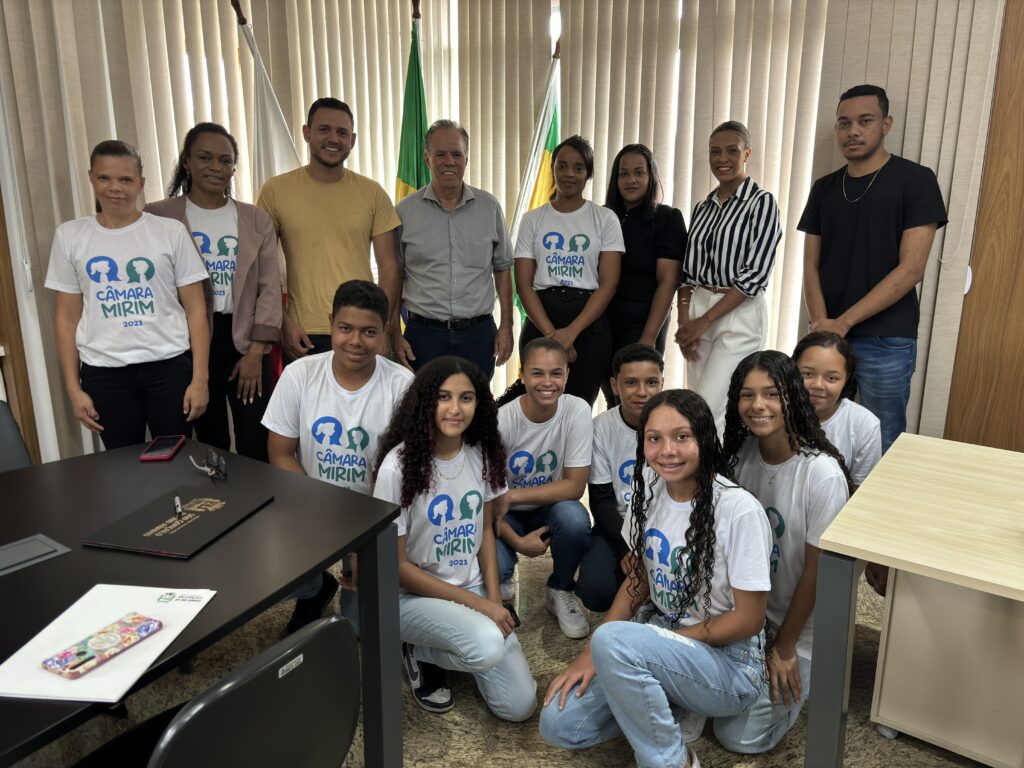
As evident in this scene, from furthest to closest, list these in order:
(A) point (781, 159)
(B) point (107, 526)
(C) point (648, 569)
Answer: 1. (A) point (781, 159)
2. (C) point (648, 569)
3. (B) point (107, 526)

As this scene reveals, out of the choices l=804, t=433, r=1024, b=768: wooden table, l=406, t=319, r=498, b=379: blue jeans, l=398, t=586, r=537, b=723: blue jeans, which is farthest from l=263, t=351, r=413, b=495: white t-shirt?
l=804, t=433, r=1024, b=768: wooden table

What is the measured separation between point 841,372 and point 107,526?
6.33 ft

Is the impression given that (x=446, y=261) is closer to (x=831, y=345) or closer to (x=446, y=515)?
(x=446, y=515)

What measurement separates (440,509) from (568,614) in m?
0.68

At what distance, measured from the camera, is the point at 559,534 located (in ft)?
7.90

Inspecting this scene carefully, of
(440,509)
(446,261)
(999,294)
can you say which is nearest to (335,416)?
(440,509)

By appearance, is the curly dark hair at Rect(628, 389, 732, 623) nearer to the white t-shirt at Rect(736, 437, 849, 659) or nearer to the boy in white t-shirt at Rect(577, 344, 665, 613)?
the white t-shirt at Rect(736, 437, 849, 659)

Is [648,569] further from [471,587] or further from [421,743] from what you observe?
[421,743]

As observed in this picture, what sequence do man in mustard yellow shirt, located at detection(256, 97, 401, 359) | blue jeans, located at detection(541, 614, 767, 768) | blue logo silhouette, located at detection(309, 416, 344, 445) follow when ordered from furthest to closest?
man in mustard yellow shirt, located at detection(256, 97, 401, 359), blue logo silhouette, located at detection(309, 416, 344, 445), blue jeans, located at detection(541, 614, 767, 768)

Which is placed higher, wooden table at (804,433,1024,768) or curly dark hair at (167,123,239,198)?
curly dark hair at (167,123,239,198)

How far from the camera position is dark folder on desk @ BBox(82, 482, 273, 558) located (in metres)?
1.41

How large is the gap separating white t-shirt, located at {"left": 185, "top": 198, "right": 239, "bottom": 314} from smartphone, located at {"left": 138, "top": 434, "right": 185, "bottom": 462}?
A: 0.77 metres

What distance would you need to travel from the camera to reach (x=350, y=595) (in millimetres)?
2131

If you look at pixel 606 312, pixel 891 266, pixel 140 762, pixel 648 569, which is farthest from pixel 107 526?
pixel 891 266
